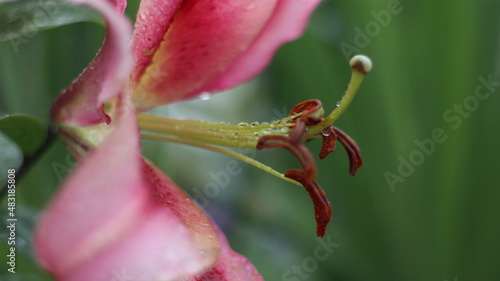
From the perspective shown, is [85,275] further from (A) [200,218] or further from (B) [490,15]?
(B) [490,15]

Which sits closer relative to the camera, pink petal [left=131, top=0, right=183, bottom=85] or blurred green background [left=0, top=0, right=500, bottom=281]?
pink petal [left=131, top=0, right=183, bottom=85]

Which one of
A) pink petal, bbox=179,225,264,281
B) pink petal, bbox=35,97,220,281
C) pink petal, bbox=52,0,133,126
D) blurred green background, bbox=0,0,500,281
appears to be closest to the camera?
pink petal, bbox=35,97,220,281

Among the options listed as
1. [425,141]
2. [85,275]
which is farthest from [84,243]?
[425,141]

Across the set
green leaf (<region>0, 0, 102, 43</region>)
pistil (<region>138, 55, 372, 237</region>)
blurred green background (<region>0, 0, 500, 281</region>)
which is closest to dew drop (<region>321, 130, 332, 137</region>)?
pistil (<region>138, 55, 372, 237</region>)

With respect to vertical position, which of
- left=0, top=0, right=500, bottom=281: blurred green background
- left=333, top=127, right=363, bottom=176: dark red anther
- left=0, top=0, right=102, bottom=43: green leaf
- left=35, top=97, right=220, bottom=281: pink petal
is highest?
left=35, top=97, right=220, bottom=281: pink petal

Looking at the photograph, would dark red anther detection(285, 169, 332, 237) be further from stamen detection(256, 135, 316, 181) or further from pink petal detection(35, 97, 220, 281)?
pink petal detection(35, 97, 220, 281)

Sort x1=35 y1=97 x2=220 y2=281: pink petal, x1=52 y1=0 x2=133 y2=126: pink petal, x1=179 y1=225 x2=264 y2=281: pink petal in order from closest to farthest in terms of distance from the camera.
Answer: x1=35 y1=97 x2=220 y2=281: pink petal
x1=52 y1=0 x2=133 y2=126: pink petal
x1=179 y1=225 x2=264 y2=281: pink petal

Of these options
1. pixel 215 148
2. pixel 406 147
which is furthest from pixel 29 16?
pixel 406 147

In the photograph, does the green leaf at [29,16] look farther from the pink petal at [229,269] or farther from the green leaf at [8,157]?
the pink petal at [229,269]

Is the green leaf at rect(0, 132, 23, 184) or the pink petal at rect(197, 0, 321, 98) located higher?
the pink petal at rect(197, 0, 321, 98)
